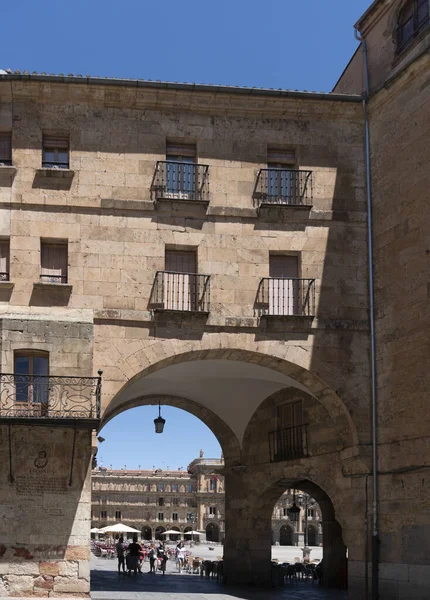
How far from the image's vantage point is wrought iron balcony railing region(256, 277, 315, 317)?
19906 mm

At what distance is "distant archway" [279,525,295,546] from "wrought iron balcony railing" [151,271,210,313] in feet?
277

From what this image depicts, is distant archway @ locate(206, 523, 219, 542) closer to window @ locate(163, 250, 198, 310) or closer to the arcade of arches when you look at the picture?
the arcade of arches

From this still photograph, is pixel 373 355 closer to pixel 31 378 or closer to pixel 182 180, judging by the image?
pixel 182 180

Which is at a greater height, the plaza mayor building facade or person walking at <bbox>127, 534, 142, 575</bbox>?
the plaza mayor building facade

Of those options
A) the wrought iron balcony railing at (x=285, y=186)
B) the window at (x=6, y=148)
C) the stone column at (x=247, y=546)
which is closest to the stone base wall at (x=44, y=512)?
the window at (x=6, y=148)

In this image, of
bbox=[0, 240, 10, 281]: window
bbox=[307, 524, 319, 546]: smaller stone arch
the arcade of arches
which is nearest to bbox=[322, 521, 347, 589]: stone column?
the arcade of arches

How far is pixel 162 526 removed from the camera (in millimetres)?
114125

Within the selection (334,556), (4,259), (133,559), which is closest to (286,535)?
(133,559)

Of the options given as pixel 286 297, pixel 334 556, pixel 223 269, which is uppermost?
pixel 223 269

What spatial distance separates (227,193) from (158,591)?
35.5ft

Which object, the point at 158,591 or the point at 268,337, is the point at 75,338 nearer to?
the point at 268,337

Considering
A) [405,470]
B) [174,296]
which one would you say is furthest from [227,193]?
[405,470]

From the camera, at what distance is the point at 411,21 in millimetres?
19953

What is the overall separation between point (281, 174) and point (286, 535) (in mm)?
84919
